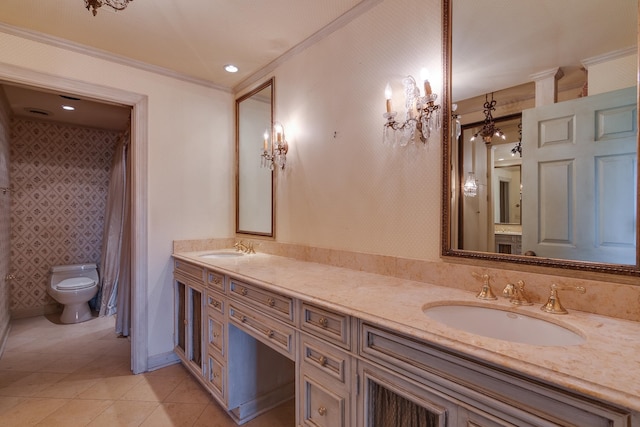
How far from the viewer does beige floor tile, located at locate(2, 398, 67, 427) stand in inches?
72.8

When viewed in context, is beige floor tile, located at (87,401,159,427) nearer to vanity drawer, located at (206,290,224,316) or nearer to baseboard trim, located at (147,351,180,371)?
baseboard trim, located at (147,351,180,371)

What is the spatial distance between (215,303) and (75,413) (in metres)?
1.12

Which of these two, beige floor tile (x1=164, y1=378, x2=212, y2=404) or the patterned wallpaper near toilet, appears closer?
beige floor tile (x1=164, y1=378, x2=212, y2=404)

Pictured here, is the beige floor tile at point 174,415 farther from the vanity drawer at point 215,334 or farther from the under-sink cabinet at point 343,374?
the vanity drawer at point 215,334

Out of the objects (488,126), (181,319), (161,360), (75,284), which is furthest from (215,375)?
(75,284)

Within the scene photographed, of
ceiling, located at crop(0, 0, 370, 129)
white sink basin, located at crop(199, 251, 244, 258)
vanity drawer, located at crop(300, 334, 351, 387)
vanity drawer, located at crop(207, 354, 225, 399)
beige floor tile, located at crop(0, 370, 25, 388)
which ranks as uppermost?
ceiling, located at crop(0, 0, 370, 129)

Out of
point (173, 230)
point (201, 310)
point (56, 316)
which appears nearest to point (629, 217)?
point (201, 310)

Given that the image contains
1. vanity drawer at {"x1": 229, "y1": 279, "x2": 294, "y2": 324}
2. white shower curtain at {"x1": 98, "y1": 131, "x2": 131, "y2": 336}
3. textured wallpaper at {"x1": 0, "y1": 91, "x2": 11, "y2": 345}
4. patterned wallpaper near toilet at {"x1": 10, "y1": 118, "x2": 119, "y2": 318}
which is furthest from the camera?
patterned wallpaper near toilet at {"x1": 10, "y1": 118, "x2": 119, "y2": 318}

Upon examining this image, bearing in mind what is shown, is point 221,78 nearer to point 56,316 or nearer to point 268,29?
point 268,29

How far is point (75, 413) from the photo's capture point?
1941mm

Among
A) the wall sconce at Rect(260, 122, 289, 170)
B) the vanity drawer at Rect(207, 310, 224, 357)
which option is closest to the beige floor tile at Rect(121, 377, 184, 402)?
the vanity drawer at Rect(207, 310, 224, 357)

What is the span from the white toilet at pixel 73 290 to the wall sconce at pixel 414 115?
382 centimetres

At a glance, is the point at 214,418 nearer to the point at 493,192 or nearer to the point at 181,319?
the point at 181,319

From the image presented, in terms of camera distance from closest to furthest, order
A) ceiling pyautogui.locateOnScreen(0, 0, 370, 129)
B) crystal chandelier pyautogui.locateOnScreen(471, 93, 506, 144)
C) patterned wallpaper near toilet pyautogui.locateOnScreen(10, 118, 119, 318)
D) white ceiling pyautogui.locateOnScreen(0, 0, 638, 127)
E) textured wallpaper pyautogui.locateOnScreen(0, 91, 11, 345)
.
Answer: white ceiling pyautogui.locateOnScreen(0, 0, 638, 127), crystal chandelier pyautogui.locateOnScreen(471, 93, 506, 144), ceiling pyautogui.locateOnScreen(0, 0, 370, 129), textured wallpaper pyautogui.locateOnScreen(0, 91, 11, 345), patterned wallpaper near toilet pyautogui.locateOnScreen(10, 118, 119, 318)
